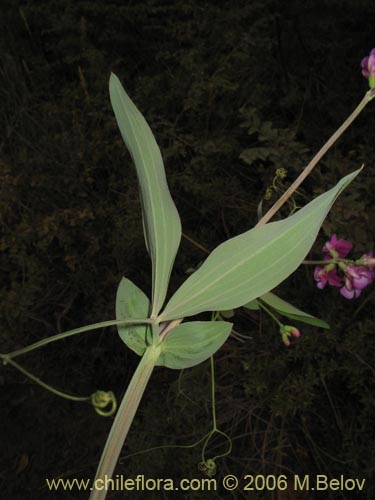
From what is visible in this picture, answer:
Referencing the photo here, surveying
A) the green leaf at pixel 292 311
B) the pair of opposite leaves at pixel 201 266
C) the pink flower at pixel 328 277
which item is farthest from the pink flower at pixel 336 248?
the pair of opposite leaves at pixel 201 266

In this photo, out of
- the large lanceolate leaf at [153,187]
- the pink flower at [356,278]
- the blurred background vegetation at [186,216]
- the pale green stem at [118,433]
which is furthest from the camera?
the blurred background vegetation at [186,216]

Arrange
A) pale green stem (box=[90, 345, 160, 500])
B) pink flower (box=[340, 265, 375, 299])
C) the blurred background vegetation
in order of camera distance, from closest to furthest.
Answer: pale green stem (box=[90, 345, 160, 500]), pink flower (box=[340, 265, 375, 299]), the blurred background vegetation

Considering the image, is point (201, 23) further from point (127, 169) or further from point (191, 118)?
point (127, 169)

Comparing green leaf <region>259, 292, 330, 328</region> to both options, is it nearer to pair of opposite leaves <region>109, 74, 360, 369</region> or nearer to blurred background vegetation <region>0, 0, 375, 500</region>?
pair of opposite leaves <region>109, 74, 360, 369</region>

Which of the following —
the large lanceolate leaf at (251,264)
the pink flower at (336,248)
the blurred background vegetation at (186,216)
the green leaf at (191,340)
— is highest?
the large lanceolate leaf at (251,264)

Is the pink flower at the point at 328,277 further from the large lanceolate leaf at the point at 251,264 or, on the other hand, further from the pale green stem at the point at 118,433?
the pale green stem at the point at 118,433

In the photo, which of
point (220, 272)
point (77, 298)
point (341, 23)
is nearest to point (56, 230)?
point (77, 298)

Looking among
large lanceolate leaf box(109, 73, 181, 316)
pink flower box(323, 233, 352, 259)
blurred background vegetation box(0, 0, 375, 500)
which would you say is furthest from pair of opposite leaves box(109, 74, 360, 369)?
blurred background vegetation box(0, 0, 375, 500)

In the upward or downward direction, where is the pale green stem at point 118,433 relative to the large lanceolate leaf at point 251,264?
downward
